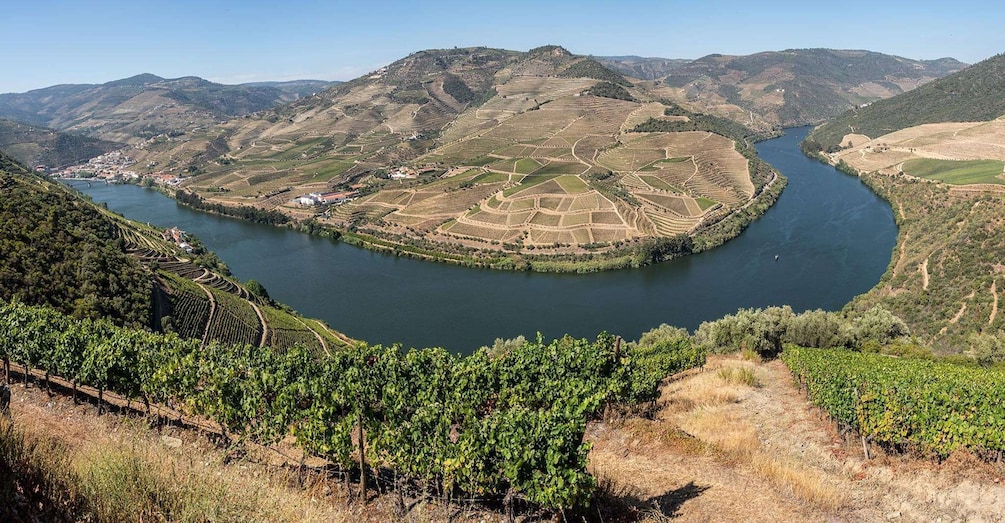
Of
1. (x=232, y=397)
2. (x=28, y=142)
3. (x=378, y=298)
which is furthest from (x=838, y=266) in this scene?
(x=28, y=142)

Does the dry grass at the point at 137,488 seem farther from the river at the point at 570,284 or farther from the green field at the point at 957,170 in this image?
the green field at the point at 957,170

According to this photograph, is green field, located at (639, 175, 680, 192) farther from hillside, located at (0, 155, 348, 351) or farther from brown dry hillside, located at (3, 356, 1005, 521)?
brown dry hillside, located at (3, 356, 1005, 521)

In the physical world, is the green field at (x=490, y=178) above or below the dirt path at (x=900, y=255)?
above

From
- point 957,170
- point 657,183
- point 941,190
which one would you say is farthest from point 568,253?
point 957,170

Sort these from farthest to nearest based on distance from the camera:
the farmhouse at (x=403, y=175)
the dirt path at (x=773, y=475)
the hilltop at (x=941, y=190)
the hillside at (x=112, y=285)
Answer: the farmhouse at (x=403, y=175), the hilltop at (x=941, y=190), the hillside at (x=112, y=285), the dirt path at (x=773, y=475)

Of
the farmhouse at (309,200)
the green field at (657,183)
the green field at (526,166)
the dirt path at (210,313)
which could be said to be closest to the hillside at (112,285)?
the dirt path at (210,313)
